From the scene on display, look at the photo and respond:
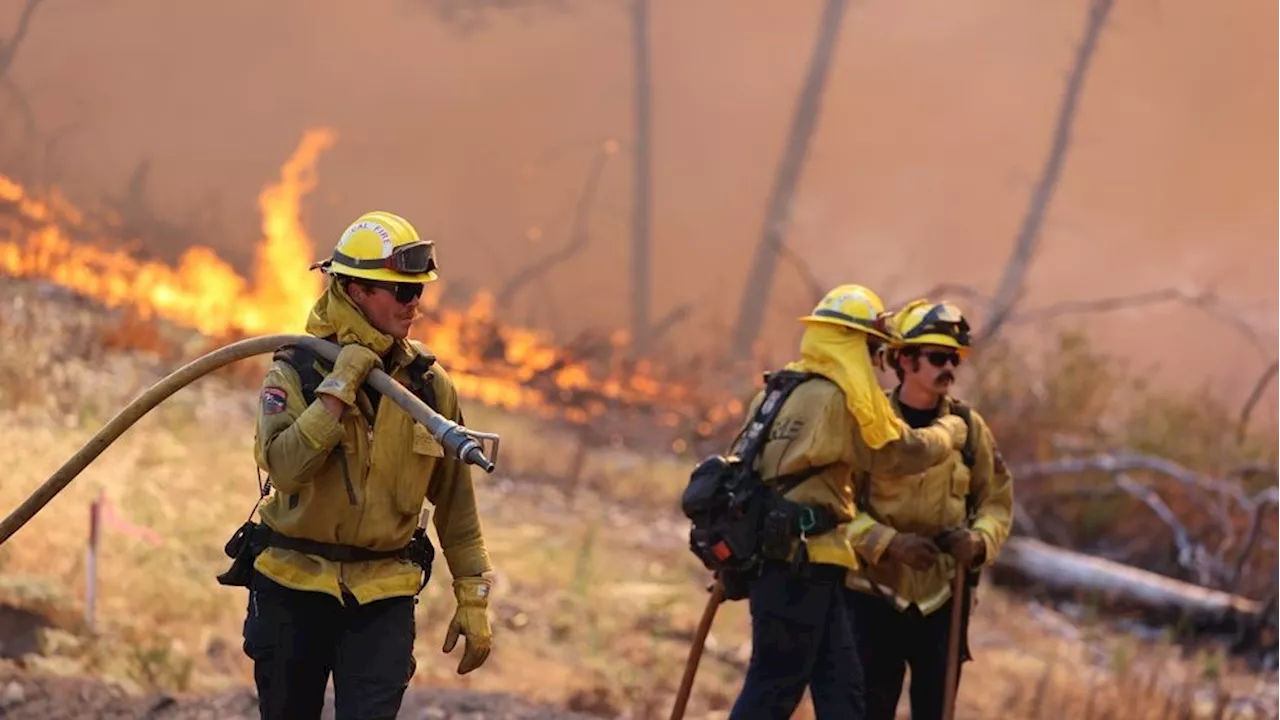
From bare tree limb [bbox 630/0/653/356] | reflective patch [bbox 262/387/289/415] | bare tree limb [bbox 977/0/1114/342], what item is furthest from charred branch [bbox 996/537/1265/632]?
bare tree limb [bbox 630/0/653/356]

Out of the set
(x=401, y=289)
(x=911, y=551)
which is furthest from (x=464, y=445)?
(x=911, y=551)

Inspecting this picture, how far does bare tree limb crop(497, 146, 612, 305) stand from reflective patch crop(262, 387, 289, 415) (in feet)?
70.7

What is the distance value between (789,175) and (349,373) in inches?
775

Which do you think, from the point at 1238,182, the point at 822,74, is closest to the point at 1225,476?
the point at 822,74

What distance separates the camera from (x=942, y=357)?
14.5ft

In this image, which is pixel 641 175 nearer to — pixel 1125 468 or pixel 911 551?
pixel 1125 468

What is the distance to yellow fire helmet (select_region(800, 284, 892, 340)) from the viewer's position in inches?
163

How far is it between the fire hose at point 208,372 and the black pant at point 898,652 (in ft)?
6.22

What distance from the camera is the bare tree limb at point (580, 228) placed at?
82.1ft

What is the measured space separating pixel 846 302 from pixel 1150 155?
2314 cm

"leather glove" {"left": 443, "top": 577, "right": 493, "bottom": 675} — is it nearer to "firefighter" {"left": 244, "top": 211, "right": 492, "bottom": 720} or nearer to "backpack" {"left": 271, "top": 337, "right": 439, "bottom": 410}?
"firefighter" {"left": 244, "top": 211, "right": 492, "bottom": 720}

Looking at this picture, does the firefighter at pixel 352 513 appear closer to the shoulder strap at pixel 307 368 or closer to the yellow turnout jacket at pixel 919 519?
the shoulder strap at pixel 307 368

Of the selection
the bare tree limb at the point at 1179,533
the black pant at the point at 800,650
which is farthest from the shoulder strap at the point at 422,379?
the bare tree limb at the point at 1179,533

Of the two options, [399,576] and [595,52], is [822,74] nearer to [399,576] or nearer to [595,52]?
[595,52]
